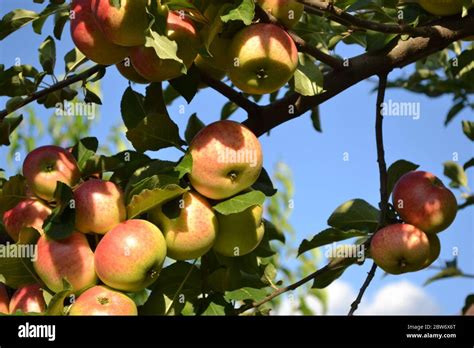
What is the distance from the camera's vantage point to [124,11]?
1.22m

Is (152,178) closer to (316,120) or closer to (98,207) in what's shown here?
(98,207)

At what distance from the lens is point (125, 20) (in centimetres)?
123

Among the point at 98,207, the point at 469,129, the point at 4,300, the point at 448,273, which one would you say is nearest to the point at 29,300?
the point at 4,300

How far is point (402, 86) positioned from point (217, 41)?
5.03ft

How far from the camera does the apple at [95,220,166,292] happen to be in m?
1.28

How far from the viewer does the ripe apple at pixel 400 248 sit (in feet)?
5.17

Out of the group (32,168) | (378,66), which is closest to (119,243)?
(32,168)

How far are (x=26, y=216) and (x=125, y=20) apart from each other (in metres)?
0.46

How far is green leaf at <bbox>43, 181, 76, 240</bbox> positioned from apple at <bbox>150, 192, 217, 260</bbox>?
0.52 ft

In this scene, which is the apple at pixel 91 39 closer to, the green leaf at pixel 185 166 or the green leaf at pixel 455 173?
the green leaf at pixel 185 166

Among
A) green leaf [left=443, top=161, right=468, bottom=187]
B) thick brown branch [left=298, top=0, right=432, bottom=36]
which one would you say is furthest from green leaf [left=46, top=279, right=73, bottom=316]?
green leaf [left=443, top=161, right=468, bottom=187]

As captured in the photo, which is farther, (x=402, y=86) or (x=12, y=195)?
(x=402, y=86)

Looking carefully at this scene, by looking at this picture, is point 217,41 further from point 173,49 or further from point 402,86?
point 402,86

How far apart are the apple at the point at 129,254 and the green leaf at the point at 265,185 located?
0.96 feet
